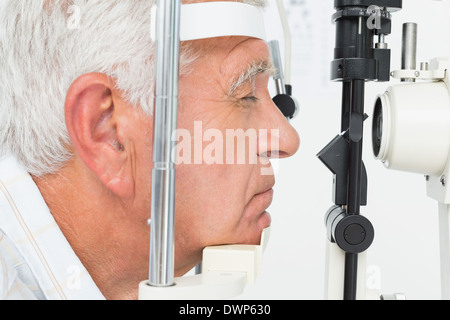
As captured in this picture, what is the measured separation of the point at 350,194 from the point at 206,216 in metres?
0.25

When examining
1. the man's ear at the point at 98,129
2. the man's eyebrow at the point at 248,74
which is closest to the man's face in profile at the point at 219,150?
the man's eyebrow at the point at 248,74

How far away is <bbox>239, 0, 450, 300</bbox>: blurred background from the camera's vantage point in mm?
1290

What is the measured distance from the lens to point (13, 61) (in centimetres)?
100

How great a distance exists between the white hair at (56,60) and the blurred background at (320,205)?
0.30 meters

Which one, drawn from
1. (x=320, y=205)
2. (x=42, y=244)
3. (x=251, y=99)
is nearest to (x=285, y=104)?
(x=251, y=99)

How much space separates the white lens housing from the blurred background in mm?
327

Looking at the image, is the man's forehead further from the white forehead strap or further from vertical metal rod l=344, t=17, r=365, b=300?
vertical metal rod l=344, t=17, r=365, b=300

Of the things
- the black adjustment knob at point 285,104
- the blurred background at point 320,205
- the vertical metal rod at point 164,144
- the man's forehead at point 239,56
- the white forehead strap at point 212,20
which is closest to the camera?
the vertical metal rod at point 164,144

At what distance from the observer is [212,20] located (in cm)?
90

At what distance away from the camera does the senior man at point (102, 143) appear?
3.13 feet

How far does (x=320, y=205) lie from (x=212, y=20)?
0.57m

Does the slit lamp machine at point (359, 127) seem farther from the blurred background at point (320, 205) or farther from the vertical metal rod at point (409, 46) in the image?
the blurred background at point (320, 205)

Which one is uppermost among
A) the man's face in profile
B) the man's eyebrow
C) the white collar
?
the man's eyebrow

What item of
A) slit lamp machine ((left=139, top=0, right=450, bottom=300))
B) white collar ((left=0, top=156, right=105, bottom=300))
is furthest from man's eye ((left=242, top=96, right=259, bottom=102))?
white collar ((left=0, top=156, right=105, bottom=300))
